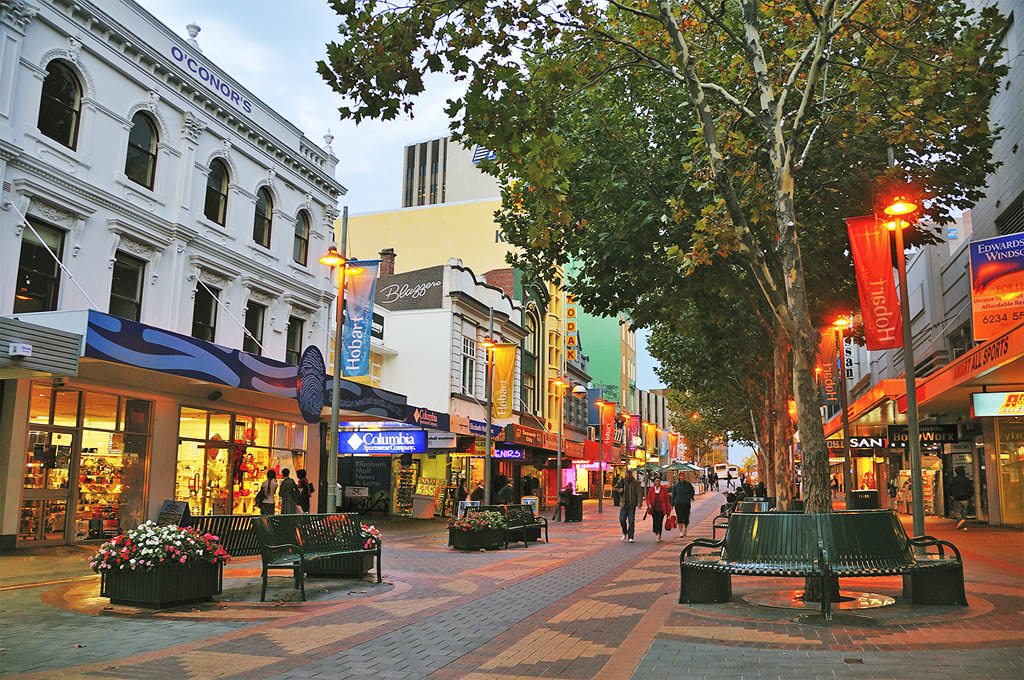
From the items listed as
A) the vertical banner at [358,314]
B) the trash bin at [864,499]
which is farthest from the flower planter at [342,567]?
the trash bin at [864,499]

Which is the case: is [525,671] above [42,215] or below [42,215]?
below

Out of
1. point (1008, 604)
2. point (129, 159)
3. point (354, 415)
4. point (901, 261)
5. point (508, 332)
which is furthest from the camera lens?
point (508, 332)

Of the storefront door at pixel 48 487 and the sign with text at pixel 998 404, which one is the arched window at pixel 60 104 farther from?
the sign with text at pixel 998 404

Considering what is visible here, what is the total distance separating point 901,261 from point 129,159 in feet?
55.1

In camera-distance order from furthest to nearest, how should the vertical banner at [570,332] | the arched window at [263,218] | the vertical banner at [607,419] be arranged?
1. the vertical banner at [570,332]
2. the vertical banner at [607,419]
3. the arched window at [263,218]

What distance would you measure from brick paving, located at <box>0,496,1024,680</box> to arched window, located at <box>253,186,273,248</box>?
43.2 feet

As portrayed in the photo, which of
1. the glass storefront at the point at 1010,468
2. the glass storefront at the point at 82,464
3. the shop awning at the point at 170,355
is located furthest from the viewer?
the glass storefront at the point at 1010,468

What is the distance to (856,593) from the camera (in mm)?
10828

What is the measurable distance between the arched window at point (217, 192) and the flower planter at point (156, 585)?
1422cm

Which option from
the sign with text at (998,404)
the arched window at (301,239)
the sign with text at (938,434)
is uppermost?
the arched window at (301,239)

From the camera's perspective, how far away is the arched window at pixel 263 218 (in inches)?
959

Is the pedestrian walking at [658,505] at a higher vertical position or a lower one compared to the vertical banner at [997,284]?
lower

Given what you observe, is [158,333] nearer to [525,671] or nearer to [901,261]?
[525,671]

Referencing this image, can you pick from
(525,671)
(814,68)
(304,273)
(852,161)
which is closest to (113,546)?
(525,671)
